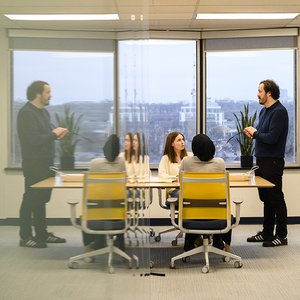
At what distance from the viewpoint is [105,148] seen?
470mm

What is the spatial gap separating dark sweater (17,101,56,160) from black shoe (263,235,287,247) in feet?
Result: 11.5

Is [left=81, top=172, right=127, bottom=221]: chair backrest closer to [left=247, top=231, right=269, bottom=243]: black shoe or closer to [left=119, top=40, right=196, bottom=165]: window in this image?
[left=247, top=231, right=269, bottom=243]: black shoe

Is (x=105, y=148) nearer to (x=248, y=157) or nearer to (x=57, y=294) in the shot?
(x=57, y=294)

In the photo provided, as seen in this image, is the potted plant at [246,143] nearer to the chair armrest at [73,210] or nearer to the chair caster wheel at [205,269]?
the chair caster wheel at [205,269]

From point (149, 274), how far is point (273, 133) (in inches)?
92.9

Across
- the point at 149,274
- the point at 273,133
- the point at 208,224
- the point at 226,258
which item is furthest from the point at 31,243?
the point at 273,133

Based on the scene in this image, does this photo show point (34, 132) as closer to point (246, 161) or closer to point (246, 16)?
point (246, 16)

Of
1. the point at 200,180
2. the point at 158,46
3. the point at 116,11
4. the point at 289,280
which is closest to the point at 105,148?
the point at 116,11

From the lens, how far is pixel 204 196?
267 cm

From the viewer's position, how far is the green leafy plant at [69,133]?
371mm

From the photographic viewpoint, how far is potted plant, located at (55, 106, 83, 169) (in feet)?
1.21

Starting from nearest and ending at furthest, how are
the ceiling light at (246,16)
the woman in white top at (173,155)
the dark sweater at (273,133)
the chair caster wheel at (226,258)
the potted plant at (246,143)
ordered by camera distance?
the chair caster wheel at (226,258), the dark sweater at (273,133), the woman in white top at (173,155), the ceiling light at (246,16), the potted plant at (246,143)

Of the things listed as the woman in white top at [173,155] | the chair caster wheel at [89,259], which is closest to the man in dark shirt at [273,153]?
the woman in white top at [173,155]

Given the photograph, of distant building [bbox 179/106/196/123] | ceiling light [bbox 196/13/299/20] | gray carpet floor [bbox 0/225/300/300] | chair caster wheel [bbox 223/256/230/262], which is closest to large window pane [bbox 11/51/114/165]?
gray carpet floor [bbox 0/225/300/300]
